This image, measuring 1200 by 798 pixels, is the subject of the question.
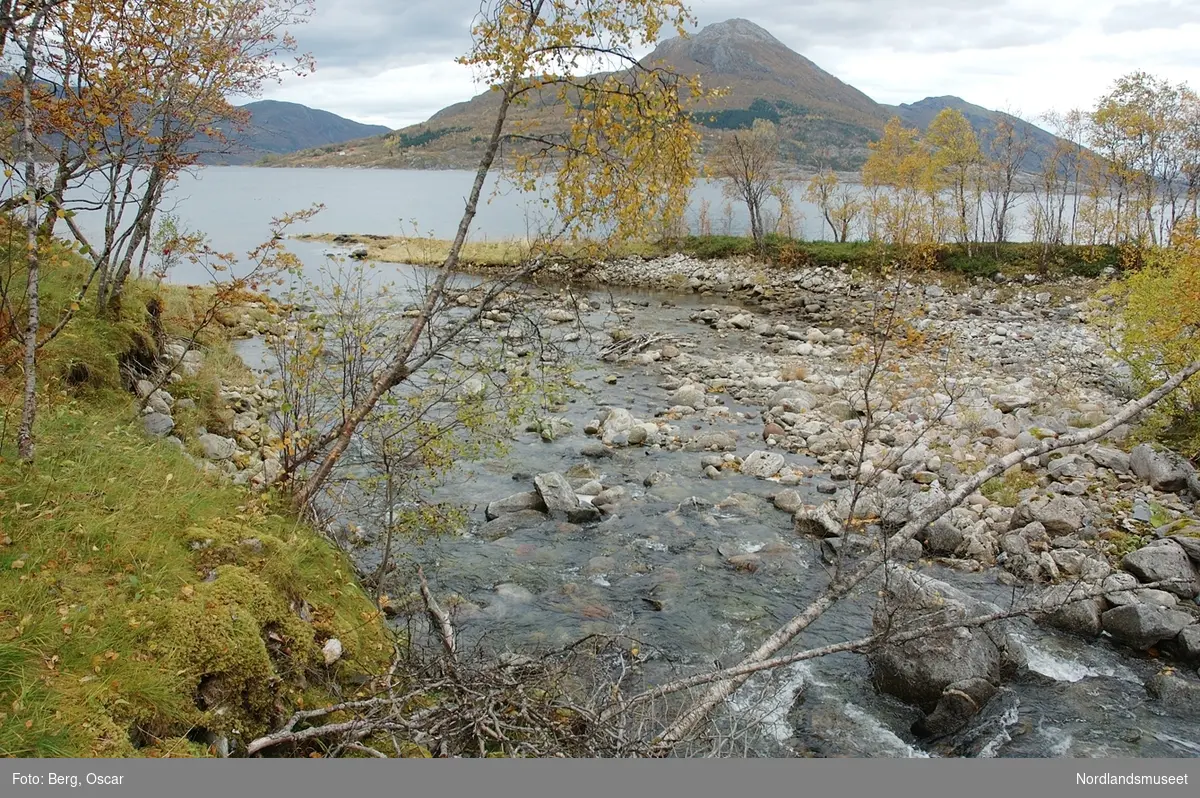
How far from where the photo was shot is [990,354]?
24.2 meters

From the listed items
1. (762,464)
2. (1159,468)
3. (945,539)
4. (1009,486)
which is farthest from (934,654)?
(1159,468)

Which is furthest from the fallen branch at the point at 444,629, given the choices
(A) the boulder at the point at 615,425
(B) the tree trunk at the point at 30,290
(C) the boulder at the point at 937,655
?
(A) the boulder at the point at 615,425

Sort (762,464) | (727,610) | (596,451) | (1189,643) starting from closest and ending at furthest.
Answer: (1189,643) < (727,610) < (762,464) < (596,451)

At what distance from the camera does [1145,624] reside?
852cm

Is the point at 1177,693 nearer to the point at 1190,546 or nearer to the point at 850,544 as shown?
the point at 1190,546

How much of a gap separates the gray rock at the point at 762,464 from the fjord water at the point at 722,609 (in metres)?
0.42

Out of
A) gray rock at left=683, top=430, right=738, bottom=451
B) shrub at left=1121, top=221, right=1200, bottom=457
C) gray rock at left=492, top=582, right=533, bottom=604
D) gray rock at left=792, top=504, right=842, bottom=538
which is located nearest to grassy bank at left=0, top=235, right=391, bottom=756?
gray rock at left=492, top=582, right=533, bottom=604

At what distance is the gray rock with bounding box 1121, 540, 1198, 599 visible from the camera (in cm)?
926

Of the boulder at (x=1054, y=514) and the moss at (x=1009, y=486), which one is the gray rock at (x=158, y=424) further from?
the moss at (x=1009, y=486)

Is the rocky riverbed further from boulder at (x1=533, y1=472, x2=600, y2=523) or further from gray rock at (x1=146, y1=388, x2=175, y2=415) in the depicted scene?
gray rock at (x1=146, y1=388, x2=175, y2=415)

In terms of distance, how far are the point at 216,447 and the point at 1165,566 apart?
44.8ft

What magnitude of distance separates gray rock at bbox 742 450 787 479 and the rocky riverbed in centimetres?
6

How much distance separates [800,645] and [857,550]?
121 inches

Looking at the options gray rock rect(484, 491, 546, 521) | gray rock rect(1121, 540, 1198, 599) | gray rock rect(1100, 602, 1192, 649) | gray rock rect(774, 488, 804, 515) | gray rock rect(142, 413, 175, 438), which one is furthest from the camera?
gray rock rect(774, 488, 804, 515)
